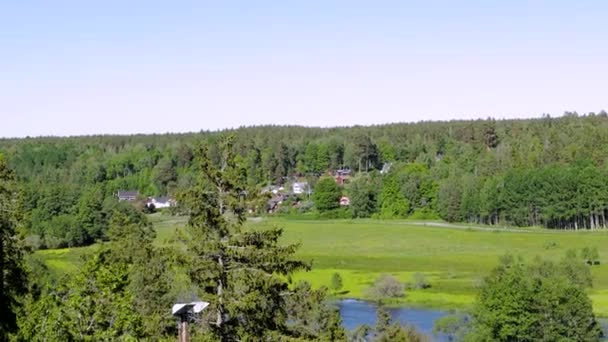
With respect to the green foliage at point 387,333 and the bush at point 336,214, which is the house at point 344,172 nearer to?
the bush at point 336,214

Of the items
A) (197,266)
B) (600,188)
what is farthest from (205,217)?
(600,188)

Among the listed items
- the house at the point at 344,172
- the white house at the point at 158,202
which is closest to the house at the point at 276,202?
the white house at the point at 158,202

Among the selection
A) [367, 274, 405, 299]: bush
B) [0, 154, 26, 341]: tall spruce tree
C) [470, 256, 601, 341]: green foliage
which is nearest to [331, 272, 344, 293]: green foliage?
[367, 274, 405, 299]: bush

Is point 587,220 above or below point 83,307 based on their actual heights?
below

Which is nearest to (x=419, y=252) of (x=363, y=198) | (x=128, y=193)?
(x=363, y=198)

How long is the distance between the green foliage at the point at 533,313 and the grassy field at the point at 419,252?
49.3ft

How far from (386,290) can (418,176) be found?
75.7m

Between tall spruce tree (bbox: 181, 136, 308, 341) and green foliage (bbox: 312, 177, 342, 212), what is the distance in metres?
124

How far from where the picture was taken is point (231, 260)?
64.2 ft

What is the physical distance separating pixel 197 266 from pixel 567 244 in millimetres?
87453

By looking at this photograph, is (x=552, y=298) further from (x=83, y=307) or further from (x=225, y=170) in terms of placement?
(x=83, y=307)

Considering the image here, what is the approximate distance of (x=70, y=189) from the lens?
424ft

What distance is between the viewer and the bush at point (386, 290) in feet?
242

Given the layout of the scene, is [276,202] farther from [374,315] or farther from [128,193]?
[374,315]
